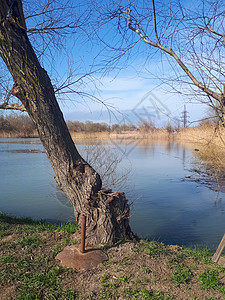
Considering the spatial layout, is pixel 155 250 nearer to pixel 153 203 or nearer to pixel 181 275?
pixel 181 275

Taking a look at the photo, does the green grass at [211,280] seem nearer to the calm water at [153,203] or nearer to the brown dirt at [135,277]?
the brown dirt at [135,277]

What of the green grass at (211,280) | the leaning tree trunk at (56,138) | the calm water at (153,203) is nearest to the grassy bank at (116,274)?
the green grass at (211,280)

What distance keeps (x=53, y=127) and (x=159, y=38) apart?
196 cm

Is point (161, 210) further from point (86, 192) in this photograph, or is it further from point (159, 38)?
point (159, 38)

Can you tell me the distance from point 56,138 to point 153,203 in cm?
616

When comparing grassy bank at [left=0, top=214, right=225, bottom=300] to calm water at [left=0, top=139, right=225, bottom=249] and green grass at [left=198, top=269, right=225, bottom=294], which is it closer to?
green grass at [left=198, top=269, right=225, bottom=294]

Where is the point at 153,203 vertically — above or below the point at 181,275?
below

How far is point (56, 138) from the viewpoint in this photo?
380 cm

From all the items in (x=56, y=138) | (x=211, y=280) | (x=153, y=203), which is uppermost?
(x=56, y=138)

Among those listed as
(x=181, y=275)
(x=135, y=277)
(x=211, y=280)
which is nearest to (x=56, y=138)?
(x=135, y=277)

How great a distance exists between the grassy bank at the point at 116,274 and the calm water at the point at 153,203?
164cm

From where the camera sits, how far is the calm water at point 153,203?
673 cm

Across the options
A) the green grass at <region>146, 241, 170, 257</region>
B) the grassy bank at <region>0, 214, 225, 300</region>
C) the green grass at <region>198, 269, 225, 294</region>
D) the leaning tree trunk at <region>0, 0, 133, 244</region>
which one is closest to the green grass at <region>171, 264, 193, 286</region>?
the grassy bank at <region>0, 214, 225, 300</region>

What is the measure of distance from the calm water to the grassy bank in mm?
1638
